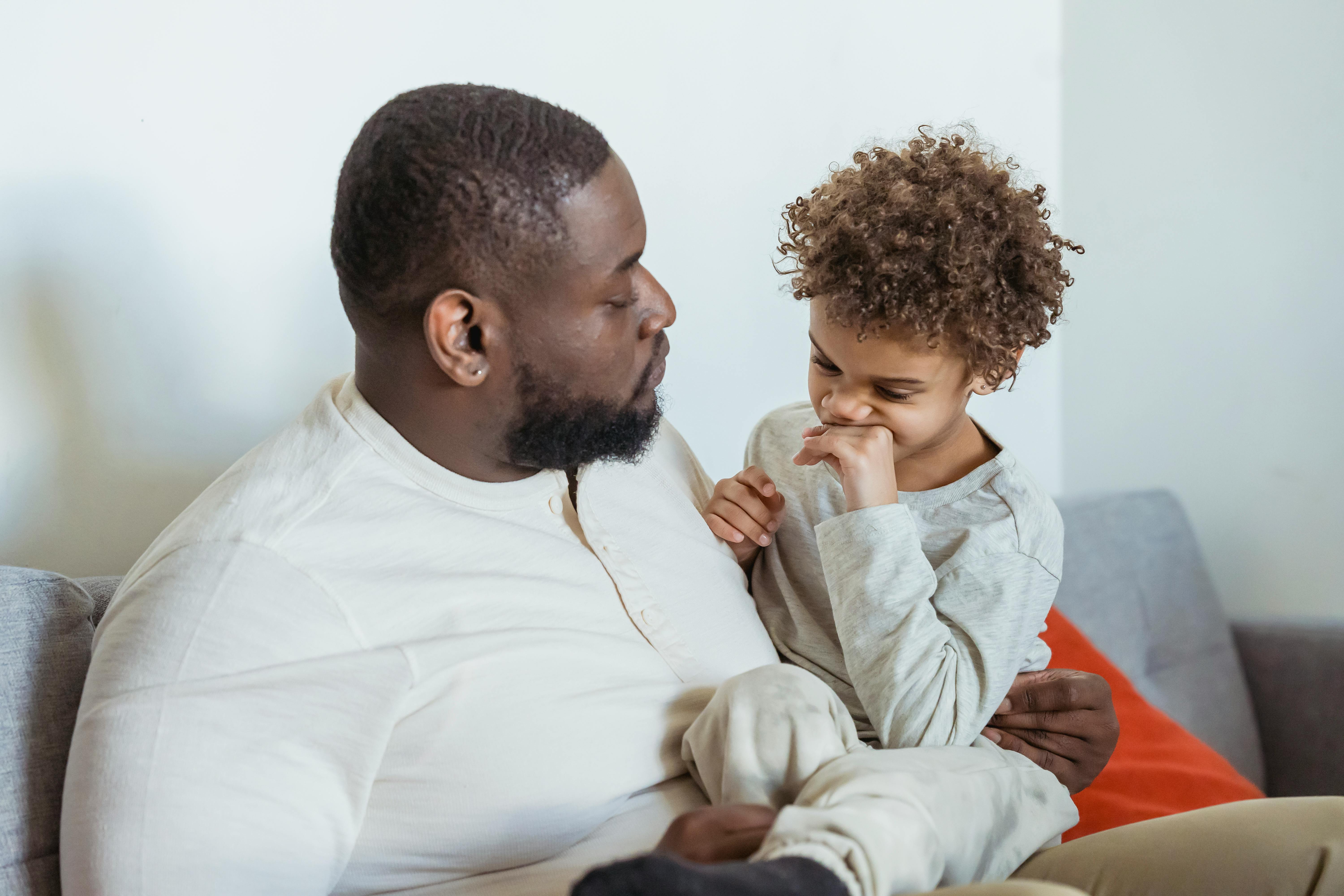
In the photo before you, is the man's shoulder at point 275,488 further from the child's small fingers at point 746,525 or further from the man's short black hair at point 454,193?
→ the child's small fingers at point 746,525

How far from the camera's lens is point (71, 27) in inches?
44.0

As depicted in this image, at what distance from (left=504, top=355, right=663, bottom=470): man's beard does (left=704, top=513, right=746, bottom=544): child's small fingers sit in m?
0.24

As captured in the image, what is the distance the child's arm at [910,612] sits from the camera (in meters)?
1.07

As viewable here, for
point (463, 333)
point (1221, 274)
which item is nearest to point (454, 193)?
point (463, 333)

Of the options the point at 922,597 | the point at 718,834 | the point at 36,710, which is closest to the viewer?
the point at 718,834

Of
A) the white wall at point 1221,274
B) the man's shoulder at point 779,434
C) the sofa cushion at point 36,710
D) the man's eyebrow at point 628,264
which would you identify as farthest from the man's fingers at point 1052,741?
the white wall at point 1221,274

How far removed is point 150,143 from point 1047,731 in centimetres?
124

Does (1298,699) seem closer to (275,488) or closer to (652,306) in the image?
(652,306)

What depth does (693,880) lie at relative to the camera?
1.95ft

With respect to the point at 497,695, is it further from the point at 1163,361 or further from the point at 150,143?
the point at 1163,361

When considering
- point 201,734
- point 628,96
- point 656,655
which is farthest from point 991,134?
A: point 201,734

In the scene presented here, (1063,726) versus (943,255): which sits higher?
(943,255)

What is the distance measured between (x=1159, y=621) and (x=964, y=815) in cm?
127

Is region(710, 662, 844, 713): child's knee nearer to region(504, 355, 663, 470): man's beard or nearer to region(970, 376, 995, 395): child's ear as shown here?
region(504, 355, 663, 470): man's beard
